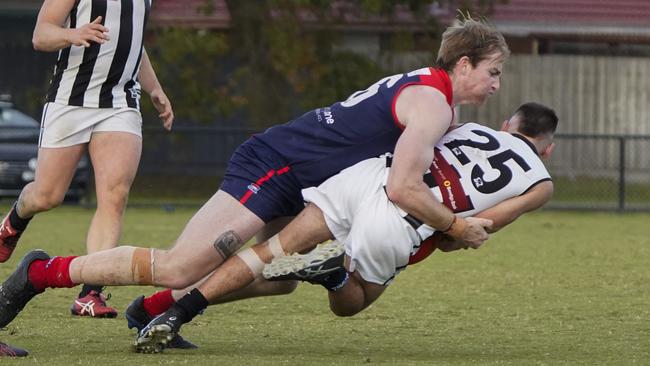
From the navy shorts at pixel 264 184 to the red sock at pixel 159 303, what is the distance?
618 millimetres

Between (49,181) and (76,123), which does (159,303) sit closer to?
(49,181)

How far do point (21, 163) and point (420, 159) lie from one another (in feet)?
41.5

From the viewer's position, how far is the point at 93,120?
7664 millimetres

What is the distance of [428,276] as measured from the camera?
10.6 m

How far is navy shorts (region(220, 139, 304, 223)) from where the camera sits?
649cm

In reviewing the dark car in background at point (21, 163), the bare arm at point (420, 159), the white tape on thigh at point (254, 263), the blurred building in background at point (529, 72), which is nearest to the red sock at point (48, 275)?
the white tape on thigh at point (254, 263)

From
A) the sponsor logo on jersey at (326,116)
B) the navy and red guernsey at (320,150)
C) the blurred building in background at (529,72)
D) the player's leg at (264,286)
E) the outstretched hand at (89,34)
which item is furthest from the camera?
the blurred building in background at (529,72)

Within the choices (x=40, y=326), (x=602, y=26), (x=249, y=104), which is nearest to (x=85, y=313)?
(x=40, y=326)

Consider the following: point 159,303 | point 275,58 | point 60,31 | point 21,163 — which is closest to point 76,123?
point 60,31

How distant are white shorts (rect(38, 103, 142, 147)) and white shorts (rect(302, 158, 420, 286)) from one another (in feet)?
5.28

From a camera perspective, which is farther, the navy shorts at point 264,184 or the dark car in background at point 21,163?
the dark car in background at point 21,163

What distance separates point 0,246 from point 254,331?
153cm

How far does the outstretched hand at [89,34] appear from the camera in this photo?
7199mm

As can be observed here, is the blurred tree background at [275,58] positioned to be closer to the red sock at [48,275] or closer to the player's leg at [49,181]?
the player's leg at [49,181]
